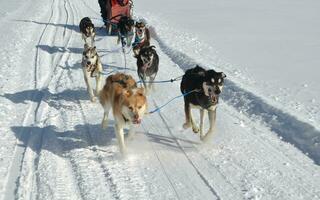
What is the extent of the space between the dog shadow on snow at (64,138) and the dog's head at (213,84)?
1333mm

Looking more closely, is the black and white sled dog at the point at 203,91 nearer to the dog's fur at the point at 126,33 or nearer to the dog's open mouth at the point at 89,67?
the dog's open mouth at the point at 89,67

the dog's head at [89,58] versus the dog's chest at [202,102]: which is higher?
the dog's chest at [202,102]

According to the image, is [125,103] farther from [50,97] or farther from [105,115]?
[50,97]

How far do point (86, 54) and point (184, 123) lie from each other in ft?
7.95

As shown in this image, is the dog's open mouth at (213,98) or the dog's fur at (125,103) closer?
the dog's fur at (125,103)

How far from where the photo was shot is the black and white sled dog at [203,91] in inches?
208

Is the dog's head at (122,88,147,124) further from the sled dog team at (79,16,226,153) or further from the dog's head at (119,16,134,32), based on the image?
the dog's head at (119,16,134,32)

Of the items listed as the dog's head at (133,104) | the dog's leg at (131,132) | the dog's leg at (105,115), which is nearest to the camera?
the dog's head at (133,104)

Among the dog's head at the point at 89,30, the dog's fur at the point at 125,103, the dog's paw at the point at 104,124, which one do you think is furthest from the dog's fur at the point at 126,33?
the dog's fur at the point at 125,103

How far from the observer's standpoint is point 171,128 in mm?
6223

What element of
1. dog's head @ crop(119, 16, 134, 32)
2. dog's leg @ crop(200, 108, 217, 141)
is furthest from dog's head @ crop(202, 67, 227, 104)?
dog's head @ crop(119, 16, 134, 32)

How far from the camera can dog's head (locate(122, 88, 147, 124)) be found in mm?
5000

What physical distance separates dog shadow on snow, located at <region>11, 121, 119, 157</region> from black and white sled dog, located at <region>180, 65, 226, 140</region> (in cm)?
108

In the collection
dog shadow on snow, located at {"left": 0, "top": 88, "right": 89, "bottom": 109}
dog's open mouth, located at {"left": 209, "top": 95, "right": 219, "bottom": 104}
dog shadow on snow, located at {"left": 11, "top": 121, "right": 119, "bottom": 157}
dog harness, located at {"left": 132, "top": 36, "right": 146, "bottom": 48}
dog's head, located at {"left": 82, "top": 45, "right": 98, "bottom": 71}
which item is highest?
dog's open mouth, located at {"left": 209, "top": 95, "right": 219, "bottom": 104}
